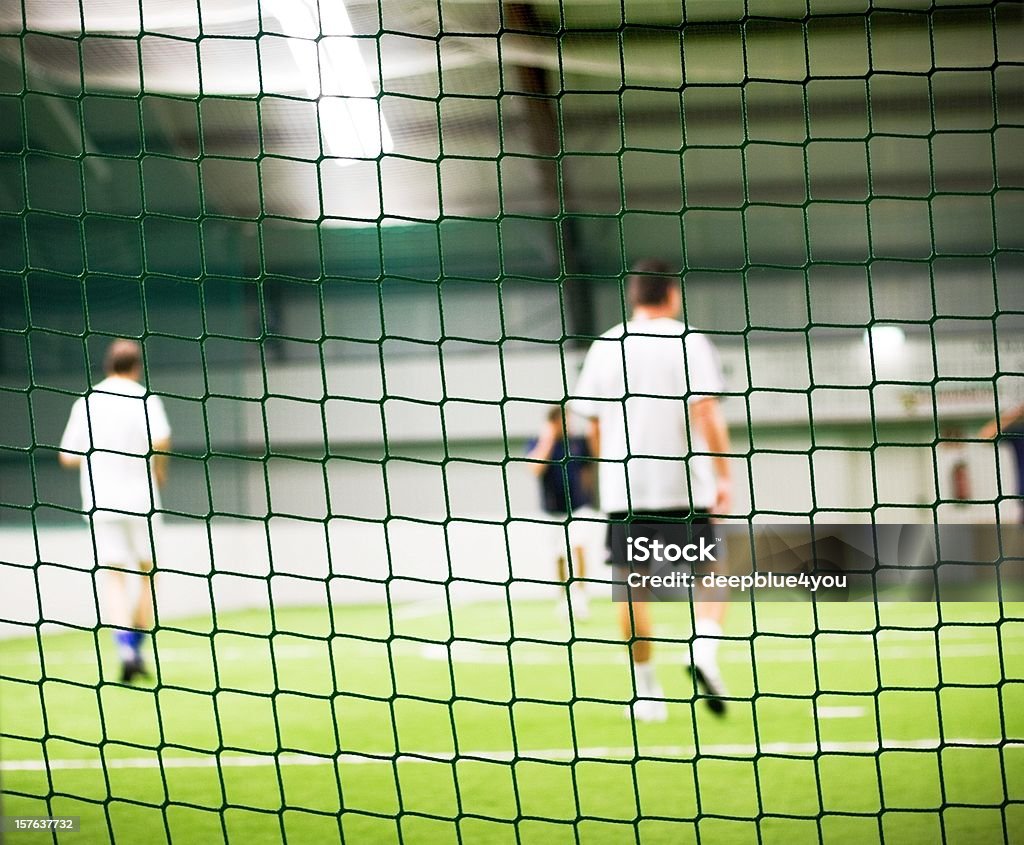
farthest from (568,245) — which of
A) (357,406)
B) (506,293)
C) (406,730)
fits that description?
(406,730)

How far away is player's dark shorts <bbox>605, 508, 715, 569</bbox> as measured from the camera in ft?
8.73

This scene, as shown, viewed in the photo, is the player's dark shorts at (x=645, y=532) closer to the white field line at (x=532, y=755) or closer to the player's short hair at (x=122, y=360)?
the white field line at (x=532, y=755)

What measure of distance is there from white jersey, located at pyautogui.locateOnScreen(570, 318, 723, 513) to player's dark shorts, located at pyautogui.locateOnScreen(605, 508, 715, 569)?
0.04 m

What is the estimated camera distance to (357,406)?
754 centimetres

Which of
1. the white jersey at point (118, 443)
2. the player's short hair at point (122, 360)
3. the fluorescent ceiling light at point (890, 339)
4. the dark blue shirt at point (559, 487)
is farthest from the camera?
the fluorescent ceiling light at point (890, 339)

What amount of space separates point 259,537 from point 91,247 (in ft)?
6.64

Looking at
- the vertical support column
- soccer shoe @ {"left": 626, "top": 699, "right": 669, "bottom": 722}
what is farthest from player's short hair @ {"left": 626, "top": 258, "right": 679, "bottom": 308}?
the vertical support column

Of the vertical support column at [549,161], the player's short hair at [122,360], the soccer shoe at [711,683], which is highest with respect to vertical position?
the vertical support column at [549,161]

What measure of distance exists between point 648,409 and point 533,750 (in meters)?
0.93

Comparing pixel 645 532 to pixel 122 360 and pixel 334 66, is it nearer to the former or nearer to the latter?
pixel 122 360

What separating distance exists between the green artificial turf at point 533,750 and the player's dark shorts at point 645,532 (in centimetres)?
27

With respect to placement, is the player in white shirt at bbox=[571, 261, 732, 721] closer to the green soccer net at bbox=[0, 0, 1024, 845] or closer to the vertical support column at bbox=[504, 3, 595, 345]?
the green soccer net at bbox=[0, 0, 1024, 845]

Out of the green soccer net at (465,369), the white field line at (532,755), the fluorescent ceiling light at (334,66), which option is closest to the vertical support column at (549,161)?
the green soccer net at (465,369)

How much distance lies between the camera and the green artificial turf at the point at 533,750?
82.7 inches
